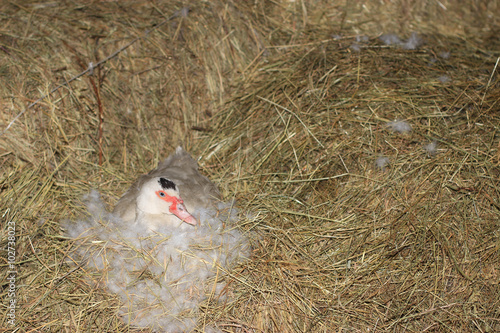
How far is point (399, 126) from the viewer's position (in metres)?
3.26

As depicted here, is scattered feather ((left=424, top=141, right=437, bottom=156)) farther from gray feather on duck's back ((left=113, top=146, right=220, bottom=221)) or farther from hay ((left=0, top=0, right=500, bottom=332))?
gray feather on duck's back ((left=113, top=146, right=220, bottom=221))

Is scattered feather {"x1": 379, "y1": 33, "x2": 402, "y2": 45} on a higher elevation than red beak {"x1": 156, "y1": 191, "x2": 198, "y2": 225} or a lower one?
higher

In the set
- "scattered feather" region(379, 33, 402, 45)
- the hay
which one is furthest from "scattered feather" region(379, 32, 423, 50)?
the hay

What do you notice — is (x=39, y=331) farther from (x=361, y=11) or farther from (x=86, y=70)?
(x=361, y=11)

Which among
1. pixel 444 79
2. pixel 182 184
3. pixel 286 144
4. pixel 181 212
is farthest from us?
pixel 444 79

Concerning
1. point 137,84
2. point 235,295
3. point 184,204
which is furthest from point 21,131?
point 235,295

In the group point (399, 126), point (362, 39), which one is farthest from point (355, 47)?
point (399, 126)

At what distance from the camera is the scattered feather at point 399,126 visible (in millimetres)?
3246

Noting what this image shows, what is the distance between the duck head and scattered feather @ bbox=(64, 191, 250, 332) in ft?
0.43

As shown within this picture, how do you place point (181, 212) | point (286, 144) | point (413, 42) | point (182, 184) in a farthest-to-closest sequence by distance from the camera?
1. point (413, 42)
2. point (286, 144)
3. point (182, 184)
4. point (181, 212)

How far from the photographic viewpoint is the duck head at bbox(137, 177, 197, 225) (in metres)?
2.99

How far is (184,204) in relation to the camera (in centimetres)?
314

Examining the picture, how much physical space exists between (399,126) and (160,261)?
209 cm

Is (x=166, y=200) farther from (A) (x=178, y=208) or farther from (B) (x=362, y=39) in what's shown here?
(B) (x=362, y=39)
